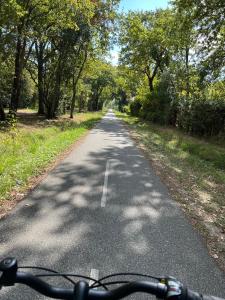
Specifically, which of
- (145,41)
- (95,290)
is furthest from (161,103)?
(95,290)

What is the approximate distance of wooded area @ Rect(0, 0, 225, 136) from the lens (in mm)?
19891

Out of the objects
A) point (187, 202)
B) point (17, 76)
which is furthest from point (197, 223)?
point (17, 76)

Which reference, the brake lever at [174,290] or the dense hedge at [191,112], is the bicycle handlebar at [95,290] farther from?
the dense hedge at [191,112]

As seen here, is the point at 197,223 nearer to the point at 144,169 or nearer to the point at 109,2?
the point at 144,169

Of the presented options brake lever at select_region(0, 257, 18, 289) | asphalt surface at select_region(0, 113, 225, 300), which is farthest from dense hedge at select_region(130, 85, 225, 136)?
brake lever at select_region(0, 257, 18, 289)

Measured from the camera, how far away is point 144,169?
12.7 m

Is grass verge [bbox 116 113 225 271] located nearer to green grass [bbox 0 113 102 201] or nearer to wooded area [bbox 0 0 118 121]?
green grass [bbox 0 113 102 201]

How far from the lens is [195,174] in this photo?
41.2 feet

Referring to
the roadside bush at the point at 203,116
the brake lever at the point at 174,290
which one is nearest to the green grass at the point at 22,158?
the brake lever at the point at 174,290

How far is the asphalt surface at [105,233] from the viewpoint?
197 inches

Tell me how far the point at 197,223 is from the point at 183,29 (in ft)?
52.0

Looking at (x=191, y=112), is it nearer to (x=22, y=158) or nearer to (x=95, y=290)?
(x=22, y=158)

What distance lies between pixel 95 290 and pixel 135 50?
135 feet

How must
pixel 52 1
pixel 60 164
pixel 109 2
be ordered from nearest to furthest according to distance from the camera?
pixel 60 164
pixel 52 1
pixel 109 2
